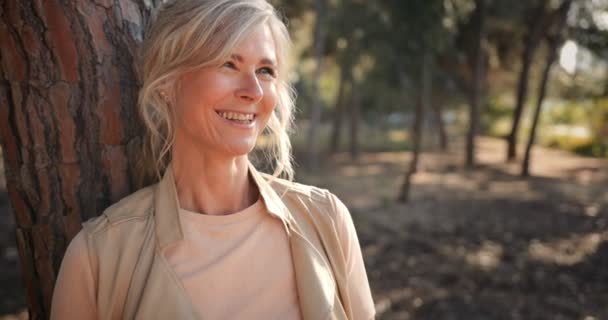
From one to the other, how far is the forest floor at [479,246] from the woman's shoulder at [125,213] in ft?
12.7

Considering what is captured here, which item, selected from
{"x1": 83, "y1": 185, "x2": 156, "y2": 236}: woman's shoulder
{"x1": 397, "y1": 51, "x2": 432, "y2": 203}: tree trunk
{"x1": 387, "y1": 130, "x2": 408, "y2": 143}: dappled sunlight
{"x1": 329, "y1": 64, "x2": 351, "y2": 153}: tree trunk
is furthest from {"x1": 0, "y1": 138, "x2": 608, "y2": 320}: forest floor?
{"x1": 387, "y1": 130, "x2": 408, "y2": 143}: dappled sunlight

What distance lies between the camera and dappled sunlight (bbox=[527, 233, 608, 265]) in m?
6.52

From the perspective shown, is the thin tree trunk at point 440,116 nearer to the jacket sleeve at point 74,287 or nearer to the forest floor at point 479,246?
the forest floor at point 479,246

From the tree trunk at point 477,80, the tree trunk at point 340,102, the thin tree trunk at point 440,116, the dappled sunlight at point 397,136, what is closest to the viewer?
the tree trunk at point 477,80

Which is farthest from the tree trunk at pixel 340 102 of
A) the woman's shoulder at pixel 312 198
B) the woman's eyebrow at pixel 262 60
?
the woman's eyebrow at pixel 262 60

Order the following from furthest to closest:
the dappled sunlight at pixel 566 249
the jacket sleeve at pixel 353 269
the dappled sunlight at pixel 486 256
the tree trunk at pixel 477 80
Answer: the tree trunk at pixel 477 80 → the dappled sunlight at pixel 566 249 → the dappled sunlight at pixel 486 256 → the jacket sleeve at pixel 353 269

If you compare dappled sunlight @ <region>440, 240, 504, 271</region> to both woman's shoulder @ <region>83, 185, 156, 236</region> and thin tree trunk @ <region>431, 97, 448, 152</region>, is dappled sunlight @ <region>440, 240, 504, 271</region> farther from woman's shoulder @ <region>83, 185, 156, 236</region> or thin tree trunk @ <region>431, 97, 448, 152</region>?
thin tree trunk @ <region>431, 97, 448, 152</region>

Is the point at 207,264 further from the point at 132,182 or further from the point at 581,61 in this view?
the point at 581,61

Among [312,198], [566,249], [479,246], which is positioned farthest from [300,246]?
[566,249]

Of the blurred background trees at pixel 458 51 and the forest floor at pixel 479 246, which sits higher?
the blurred background trees at pixel 458 51

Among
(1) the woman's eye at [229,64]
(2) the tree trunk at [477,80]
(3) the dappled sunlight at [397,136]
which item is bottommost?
(3) the dappled sunlight at [397,136]

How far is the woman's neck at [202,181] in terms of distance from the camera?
168 centimetres

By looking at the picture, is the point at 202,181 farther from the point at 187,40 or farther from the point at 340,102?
the point at 340,102

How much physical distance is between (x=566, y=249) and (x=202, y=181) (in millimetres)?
6797
